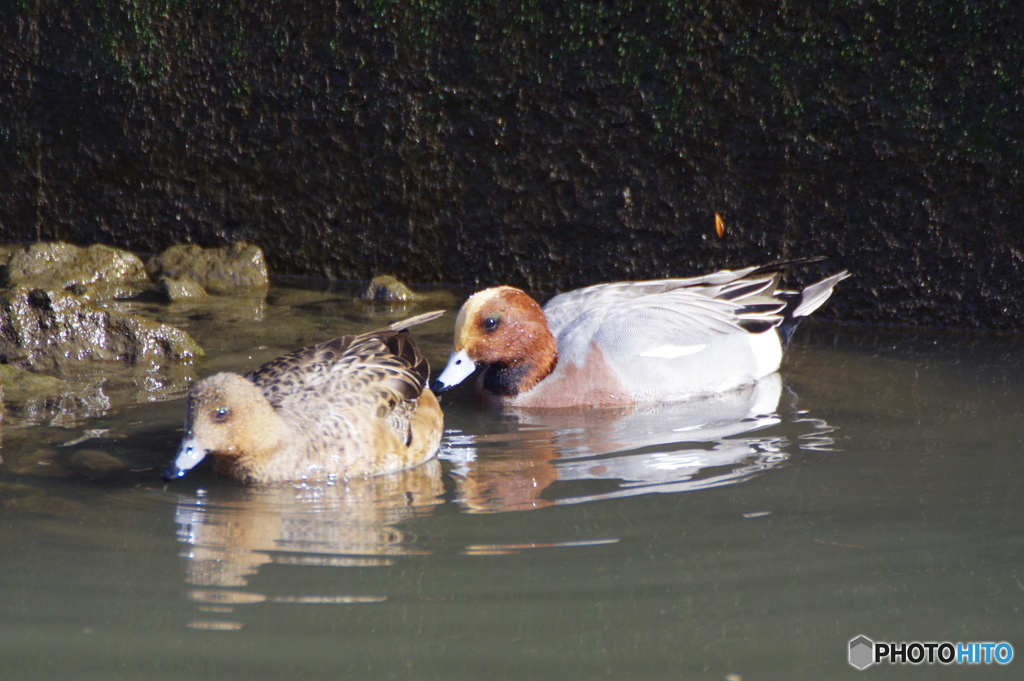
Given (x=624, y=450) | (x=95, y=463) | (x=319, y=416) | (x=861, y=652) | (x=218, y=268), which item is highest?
(x=218, y=268)

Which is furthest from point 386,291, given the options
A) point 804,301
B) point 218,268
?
point 804,301

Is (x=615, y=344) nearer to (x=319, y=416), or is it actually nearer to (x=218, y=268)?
(x=319, y=416)

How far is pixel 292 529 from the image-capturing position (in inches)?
123

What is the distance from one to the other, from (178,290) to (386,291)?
123cm

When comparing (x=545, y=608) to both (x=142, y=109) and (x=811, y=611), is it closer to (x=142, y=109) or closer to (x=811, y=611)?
(x=811, y=611)

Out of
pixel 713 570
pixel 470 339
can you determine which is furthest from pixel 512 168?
pixel 713 570

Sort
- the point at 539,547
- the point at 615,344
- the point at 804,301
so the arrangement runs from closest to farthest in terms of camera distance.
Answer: the point at 539,547, the point at 615,344, the point at 804,301

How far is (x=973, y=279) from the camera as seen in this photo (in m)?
5.74

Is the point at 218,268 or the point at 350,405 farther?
the point at 218,268

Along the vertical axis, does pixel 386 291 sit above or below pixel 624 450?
above

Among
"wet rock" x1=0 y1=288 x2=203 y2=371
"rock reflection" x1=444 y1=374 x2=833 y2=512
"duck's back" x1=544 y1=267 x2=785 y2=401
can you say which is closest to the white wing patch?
"duck's back" x1=544 y1=267 x2=785 y2=401

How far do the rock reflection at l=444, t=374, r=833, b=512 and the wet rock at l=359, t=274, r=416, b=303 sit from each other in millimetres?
1917

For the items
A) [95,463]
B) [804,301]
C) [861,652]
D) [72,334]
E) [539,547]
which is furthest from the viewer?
[804,301]

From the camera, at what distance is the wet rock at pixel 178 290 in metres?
6.21
